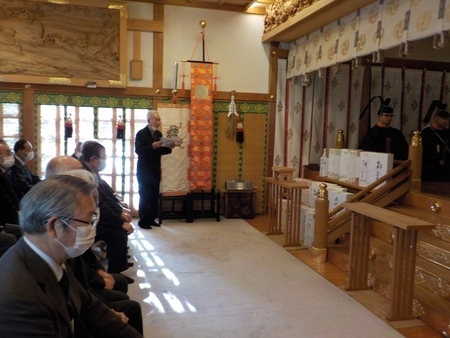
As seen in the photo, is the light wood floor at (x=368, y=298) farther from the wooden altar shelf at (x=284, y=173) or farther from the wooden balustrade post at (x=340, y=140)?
the wooden balustrade post at (x=340, y=140)

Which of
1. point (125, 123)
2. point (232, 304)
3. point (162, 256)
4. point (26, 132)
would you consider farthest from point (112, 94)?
point (232, 304)

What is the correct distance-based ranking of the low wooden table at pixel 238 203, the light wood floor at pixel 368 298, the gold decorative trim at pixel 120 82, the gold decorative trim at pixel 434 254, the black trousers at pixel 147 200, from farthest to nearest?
the low wooden table at pixel 238 203, the gold decorative trim at pixel 120 82, the black trousers at pixel 147 200, the gold decorative trim at pixel 434 254, the light wood floor at pixel 368 298

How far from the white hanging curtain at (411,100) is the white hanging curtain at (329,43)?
180cm

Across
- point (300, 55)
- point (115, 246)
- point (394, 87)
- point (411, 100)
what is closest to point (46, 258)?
point (115, 246)

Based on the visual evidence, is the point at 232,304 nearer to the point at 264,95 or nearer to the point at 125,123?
the point at 125,123

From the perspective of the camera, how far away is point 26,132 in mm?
5504

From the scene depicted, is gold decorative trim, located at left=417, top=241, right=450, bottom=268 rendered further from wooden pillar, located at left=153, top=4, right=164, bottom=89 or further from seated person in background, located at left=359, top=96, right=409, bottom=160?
wooden pillar, located at left=153, top=4, right=164, bottom=89

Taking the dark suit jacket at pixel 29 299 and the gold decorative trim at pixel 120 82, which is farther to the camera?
the gold decorative trim at pixel 120 82

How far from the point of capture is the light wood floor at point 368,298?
2.77 metres

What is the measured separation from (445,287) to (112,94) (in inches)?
182

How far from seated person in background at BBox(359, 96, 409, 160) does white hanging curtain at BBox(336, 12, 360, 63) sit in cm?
106

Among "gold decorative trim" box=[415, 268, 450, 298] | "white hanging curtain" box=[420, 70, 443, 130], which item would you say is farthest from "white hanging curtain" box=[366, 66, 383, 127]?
"gold decorative trim" box=[415, 268, 450, 298]

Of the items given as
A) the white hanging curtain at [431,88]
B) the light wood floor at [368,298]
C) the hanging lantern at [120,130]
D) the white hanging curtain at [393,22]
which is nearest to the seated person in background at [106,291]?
the light wood floor at [368,298]

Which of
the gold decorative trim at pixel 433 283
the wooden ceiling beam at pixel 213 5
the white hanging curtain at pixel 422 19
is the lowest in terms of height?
the gold decorative trim at pixel 433 283
